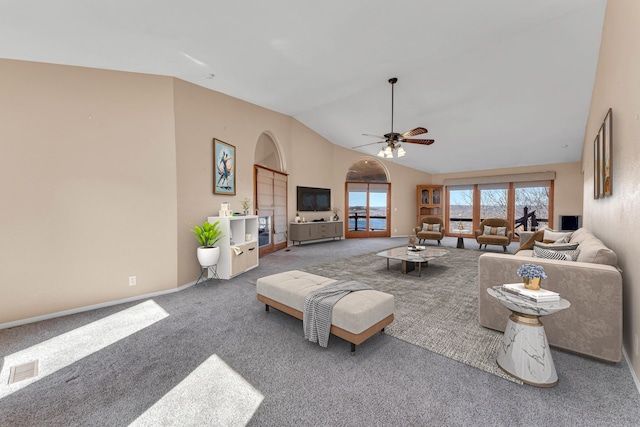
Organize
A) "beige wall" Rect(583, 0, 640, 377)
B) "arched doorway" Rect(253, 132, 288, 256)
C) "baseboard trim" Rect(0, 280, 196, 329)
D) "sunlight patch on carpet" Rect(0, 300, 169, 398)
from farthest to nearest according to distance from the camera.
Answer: "arched doorway" Rect(253, 132, 288, 256) < "baseboard trim" Rect(0, 280, 196, 329) < "sunlight patch on carpet" Rect(0, 300, 169, 398) < "beige wall" Rect(583, 0, 640, 377)

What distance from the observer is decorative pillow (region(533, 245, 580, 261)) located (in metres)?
2.56

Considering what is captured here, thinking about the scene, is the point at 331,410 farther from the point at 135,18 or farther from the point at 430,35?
the point at 430,35

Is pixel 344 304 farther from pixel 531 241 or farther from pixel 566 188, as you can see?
pixel 566 188

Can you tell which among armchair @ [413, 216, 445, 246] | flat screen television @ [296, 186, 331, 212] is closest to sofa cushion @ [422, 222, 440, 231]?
armchair @ [413, 216, 445, 246]

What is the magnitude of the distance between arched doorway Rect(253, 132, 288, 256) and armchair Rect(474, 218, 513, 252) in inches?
216

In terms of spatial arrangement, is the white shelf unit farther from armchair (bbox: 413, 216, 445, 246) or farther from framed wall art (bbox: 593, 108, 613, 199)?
armchair (bbox: 413, 216, 445, 246)

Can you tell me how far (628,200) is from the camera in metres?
1.99

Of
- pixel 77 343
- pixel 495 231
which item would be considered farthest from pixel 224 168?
pixel 495 231

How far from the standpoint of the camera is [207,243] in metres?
3.95

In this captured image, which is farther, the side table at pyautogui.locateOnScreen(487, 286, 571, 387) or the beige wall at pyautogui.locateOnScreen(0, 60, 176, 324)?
the beige wall at pyautogui.locateOnScreen(0, 60, 176, 324)

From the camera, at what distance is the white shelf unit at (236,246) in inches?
165

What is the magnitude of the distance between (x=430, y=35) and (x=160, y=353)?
464 cm

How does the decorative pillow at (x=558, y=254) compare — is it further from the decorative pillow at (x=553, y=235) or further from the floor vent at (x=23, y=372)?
the floor vent at (x=23, y=372)

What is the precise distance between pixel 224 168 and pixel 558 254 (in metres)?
4.94
